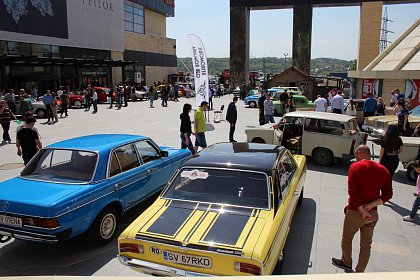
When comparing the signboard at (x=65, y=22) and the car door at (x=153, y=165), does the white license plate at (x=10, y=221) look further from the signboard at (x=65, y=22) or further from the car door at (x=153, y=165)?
the signboard at (x=65, y=22)

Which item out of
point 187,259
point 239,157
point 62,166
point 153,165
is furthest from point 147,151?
point 187,259

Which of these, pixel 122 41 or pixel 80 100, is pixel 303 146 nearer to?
pixel 80 100

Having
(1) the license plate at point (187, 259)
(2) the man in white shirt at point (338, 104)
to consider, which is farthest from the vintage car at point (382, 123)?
(1) the license plate at point (187, 259)

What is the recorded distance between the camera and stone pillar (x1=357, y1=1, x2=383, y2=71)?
135 feet

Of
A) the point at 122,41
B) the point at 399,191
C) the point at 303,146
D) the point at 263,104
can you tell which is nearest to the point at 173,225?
the point at 399,191

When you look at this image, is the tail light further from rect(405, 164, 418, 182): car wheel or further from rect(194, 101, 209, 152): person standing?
rect(405, 164, 418, 182): car wheel

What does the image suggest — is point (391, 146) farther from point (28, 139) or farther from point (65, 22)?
point (65, 22)

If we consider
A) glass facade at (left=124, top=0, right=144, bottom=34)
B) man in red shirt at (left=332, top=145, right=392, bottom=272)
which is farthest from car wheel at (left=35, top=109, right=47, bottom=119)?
glass facade at (left=124, top=0, right=144, bottom=34)

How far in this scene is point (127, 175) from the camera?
19.2ft

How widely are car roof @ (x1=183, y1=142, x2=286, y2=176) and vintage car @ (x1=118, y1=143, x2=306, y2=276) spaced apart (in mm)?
13

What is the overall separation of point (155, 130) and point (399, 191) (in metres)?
10.6

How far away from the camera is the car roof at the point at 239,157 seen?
4730mm

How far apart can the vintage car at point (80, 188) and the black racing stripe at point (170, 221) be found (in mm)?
1321

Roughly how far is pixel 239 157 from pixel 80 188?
2309 millimetres
